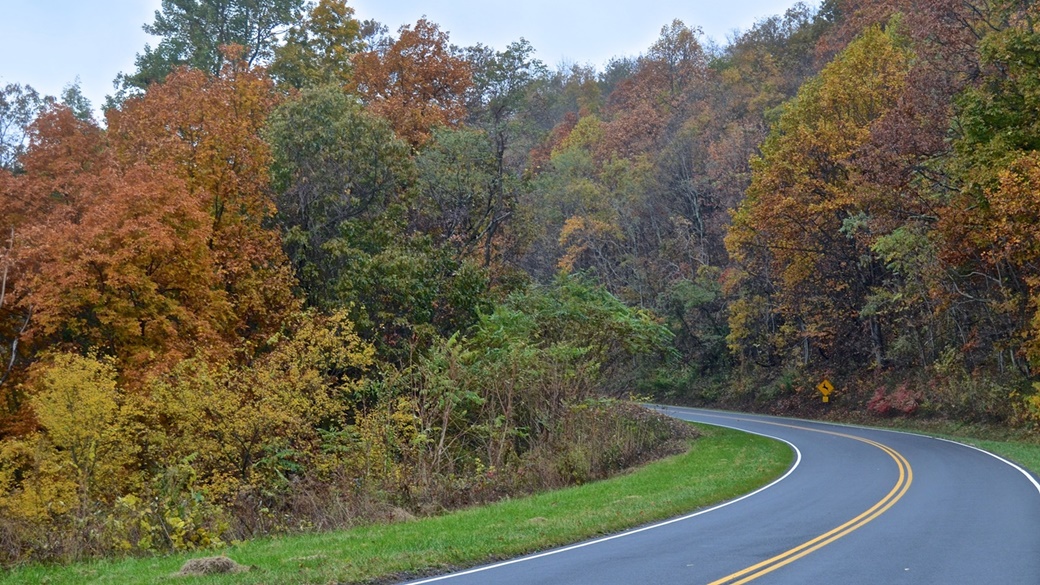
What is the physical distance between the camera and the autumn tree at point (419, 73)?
4403cm

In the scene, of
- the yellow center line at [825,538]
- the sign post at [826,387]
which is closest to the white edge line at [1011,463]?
the yellow center line at [825,538]

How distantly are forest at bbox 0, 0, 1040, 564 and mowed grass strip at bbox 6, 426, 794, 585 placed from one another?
6.44ft

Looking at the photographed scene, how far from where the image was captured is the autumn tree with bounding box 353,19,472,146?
144 feet

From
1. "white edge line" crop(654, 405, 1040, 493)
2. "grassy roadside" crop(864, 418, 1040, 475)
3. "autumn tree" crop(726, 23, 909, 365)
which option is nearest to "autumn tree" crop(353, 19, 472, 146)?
"autumn tree" crop(726, 23, 909, 365)

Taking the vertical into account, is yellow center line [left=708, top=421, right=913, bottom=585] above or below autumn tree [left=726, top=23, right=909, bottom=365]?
below

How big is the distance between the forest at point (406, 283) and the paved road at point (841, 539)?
5975mm

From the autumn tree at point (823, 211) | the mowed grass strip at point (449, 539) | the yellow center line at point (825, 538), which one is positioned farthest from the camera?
the autumn tree at point (823, 211)

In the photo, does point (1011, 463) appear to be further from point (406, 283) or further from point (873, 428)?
point (406, 283)

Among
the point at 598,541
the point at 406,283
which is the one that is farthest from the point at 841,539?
the point at 406,283

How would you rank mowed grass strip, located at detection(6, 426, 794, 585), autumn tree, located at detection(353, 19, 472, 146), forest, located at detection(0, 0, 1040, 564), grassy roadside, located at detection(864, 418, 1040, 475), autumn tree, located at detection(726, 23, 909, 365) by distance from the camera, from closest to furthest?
mowed grass strip, located at detection(6, 426, 794, 585), forest, located at detection(0, 0, 1040, 564), grassy roadside, located at detection(864, 418, 1040, 475), autumn tree, located at detection(726, 23, 909, 365), autumn tree, located at detection(353, 19, 472, 146)

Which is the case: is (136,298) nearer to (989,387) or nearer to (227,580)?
(227,580)

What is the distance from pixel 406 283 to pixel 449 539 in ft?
56.1

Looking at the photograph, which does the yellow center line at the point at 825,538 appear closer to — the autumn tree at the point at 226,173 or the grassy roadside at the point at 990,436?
the grassy roadside at the point at 990,436

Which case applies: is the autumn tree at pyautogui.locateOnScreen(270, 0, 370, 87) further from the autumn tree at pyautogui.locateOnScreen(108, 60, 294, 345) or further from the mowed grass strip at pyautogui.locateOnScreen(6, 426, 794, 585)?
the mowed grass strip at pyautogui.locateOnScreen(6, 426, 794, 585)
